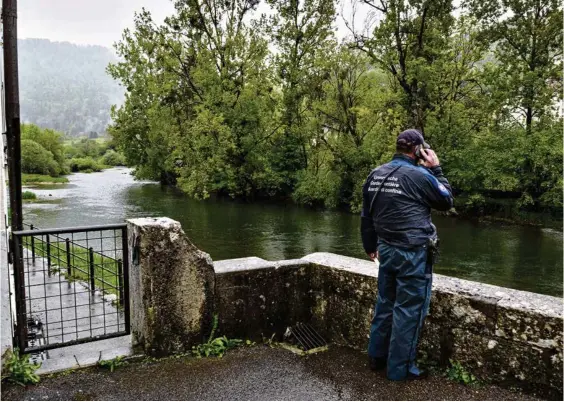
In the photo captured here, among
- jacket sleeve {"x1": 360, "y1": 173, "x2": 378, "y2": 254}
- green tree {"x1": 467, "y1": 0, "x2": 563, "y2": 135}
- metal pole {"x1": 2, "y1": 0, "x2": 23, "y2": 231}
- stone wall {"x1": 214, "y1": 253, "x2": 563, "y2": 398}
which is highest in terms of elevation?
green tree {"x1": 467, "y1": 0, "x2": 563, "y2": 135}

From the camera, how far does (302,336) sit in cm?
474

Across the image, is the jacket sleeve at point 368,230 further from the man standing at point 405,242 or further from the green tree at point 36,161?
the green tree at point 36,161

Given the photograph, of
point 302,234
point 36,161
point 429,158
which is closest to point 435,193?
point 429,158

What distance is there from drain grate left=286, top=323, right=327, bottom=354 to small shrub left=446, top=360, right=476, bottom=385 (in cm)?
118

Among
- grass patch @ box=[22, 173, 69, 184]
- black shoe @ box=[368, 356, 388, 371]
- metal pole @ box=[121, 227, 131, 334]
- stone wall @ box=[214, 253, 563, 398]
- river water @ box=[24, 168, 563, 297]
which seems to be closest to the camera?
stone wall @ box=[214, 253, 563, 398]

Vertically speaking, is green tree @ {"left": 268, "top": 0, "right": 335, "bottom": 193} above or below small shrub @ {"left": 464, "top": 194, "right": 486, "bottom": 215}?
above

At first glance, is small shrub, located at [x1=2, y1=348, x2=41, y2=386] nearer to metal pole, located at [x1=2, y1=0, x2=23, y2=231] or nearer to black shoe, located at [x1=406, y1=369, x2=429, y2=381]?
metal pole, located at [x1=2, y1=0, x2=23, y2=231]

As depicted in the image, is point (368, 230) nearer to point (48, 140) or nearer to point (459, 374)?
point (459, 374)

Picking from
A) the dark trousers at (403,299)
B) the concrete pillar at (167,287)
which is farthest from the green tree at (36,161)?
the dark trousers at (403,299)

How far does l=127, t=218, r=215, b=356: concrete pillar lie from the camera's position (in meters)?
4.15

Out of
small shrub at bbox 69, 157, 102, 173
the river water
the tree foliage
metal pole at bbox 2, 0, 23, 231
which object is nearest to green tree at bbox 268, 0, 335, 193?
the tree foliage

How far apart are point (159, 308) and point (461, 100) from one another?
28319mm

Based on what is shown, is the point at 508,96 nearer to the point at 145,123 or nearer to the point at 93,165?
the point at 145,123

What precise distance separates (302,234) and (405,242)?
60.0ft
